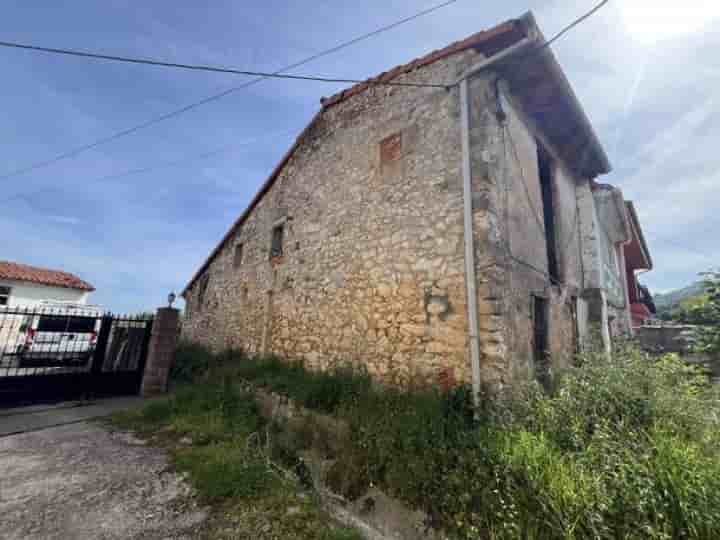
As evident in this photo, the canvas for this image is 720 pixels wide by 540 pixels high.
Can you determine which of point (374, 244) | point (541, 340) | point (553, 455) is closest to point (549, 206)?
point (541, 340)

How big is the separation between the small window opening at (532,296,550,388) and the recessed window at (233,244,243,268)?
26.1ft

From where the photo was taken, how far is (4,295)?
15180 millimetres

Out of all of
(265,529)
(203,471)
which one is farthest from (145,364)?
(265,529)

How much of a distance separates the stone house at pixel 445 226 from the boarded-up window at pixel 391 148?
0.03 meters

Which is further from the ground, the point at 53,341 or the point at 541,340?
the point at 541,340

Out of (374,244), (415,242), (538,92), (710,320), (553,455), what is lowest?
(553,455)

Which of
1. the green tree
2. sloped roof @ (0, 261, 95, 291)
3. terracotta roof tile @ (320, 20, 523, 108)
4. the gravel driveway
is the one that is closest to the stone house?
terracotta roof tile @ (320, 20, 523, 108)

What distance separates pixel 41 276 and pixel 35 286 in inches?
25.9

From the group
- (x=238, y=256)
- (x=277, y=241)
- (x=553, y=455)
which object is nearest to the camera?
(x=553, y=455)

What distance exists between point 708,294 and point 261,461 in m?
9.33

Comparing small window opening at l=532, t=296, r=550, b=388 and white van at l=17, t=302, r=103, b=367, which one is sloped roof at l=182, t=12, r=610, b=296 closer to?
small window opening at l=532, t=296, r=550, b=388

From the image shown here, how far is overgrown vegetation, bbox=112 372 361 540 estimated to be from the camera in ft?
8.39

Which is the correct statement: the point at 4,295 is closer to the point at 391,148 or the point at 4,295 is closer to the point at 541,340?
the point at 391,148

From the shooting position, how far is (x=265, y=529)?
8.23 ft
